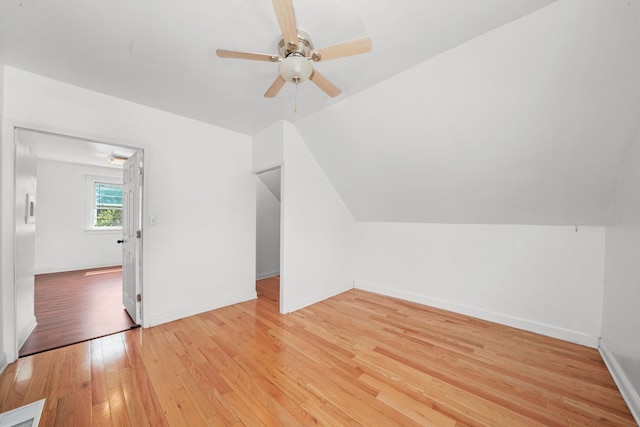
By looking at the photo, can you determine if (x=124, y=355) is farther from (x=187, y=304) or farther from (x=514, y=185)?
(x=514, y=185)

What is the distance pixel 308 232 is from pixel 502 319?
2503mm

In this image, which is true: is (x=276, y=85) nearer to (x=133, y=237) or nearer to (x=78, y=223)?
(x=133, y=237)

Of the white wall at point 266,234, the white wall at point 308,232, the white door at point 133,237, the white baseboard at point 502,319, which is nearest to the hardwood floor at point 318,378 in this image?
the white baseboard at point 502,319

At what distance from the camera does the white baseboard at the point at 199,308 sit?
2.59 m

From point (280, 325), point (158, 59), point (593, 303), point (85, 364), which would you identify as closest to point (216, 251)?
point (280, 325)

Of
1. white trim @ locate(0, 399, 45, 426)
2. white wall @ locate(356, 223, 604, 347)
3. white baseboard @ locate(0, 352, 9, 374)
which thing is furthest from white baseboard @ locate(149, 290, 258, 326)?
white wall @ locate(356, 223, 604, 347)

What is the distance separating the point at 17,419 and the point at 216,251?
1.91 metres

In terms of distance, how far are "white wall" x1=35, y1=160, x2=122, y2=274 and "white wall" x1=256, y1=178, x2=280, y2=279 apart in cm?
406

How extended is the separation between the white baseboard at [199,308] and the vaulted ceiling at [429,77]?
236 centimetres

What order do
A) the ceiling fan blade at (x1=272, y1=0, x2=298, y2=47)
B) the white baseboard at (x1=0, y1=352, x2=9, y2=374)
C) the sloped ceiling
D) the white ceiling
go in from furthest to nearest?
the white ceiling, the white baseboard at (x1=0, y1=352, x2=9, y2=374), the sloped ceiling, the ceiling fan blade at (x1=272, y1=0, x2=298, y2=47)

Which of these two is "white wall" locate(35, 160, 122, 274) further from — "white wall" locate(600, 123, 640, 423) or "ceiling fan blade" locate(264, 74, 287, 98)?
"white wall" locate(600, 123, 640, 423)

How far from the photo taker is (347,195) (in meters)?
3.59

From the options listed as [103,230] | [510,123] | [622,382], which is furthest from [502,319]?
[103,230]

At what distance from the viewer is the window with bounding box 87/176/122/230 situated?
18.0 ft
